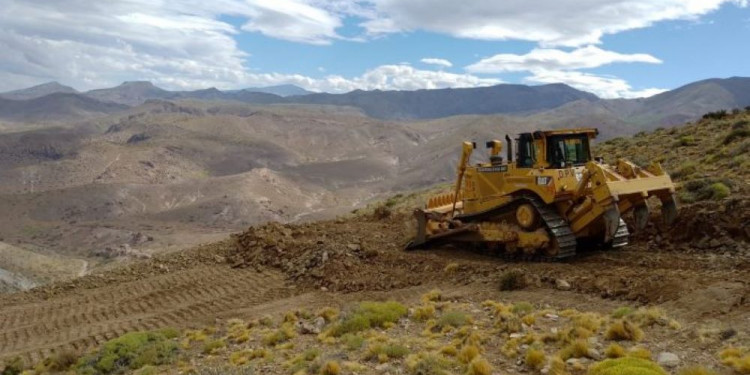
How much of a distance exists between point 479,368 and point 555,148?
7.42 m

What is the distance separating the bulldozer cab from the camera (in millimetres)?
13266

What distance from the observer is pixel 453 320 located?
9.52 metres

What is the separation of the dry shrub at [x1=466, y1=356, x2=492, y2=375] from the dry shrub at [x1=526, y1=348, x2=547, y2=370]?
487 millimetres

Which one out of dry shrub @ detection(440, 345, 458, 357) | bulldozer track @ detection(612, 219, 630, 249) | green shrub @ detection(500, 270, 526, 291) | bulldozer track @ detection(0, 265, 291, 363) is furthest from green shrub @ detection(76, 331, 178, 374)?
Result: bulldozer track @ detection(612, 219, 630, 249)

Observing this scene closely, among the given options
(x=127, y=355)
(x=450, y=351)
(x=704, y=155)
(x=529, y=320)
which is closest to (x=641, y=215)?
(x=529, y=320)

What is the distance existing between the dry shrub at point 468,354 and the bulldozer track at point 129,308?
22.2ft

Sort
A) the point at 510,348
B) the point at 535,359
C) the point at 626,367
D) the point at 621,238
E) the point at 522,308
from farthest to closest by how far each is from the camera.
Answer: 1. the point at 621,238
2. the point at 522,308
3. the point at 510,348
4. the point at 535,359
5. the point at 626,367

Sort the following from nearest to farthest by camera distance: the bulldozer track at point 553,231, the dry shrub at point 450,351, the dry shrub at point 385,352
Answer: the dry shrub at point 450,351, the dry shrub at point 385,352, the bulldozer track at point 553,231

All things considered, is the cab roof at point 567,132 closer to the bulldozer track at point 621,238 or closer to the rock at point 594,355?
the bulldozer track at point 621,238

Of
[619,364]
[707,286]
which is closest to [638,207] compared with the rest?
[707,286]

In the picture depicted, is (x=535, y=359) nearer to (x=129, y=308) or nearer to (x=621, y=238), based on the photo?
(x=621, y=238)

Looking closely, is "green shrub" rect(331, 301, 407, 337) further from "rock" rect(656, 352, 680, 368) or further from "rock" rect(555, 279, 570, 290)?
"rock" rect(656, 352, 680, 368)

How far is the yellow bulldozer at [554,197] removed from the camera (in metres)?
12.1

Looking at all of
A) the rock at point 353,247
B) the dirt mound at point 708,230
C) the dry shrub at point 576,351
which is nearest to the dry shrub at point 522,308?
the dry shrub at point 576,351
